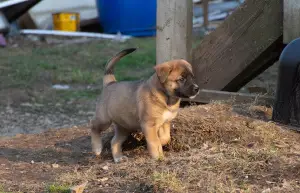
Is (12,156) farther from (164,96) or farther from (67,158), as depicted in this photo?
(164,96)

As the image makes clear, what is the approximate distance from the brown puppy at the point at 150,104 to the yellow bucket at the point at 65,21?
34.8 feet

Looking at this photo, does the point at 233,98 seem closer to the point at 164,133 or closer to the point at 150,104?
the point at 164,133

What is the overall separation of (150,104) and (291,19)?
1832 mm

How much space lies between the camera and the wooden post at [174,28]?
21.6 feet

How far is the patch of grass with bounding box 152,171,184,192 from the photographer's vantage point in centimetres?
416

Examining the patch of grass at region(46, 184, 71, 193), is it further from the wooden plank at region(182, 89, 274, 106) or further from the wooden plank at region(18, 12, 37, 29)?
the wooden plank at region(18, 12, 37, 29)

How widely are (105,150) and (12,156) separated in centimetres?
95

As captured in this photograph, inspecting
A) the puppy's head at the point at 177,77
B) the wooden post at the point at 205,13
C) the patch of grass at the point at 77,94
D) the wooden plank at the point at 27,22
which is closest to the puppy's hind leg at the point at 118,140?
the puppy's head at the point at 177,77

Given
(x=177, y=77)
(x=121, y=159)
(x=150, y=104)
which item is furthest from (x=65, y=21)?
(x=177, y=77)

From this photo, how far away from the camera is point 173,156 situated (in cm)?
539

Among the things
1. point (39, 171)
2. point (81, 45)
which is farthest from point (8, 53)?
point (39, 171)

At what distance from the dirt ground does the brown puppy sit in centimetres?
20

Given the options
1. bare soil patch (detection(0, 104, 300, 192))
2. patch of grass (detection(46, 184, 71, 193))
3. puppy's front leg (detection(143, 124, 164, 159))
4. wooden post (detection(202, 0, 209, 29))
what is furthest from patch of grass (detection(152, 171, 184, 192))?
wooden post (detection(202, 0, 209, 29))

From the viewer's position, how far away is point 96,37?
16.0 m
